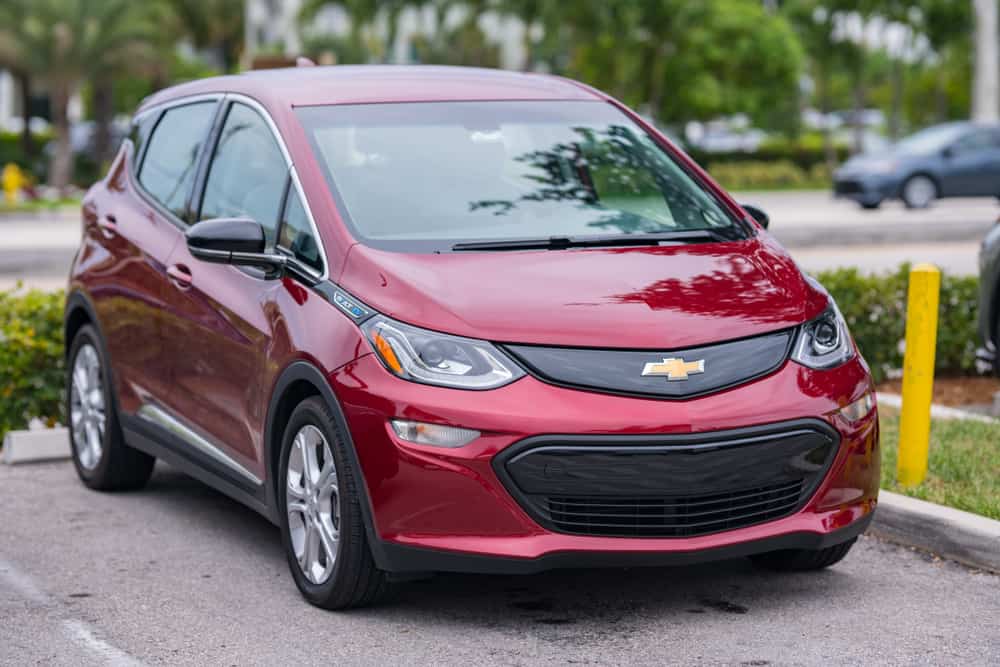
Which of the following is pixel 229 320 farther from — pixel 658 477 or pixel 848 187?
pixel 848 187

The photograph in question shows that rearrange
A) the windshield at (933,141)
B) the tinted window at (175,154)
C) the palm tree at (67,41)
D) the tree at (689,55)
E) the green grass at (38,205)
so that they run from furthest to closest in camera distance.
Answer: the tree at (689,55) → the palm tree at (67,41) → the green grass at (38,205) → the windshield at (933,141) → the tinted window at (175,154)

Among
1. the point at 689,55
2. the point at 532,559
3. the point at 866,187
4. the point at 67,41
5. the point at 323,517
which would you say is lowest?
the point at 689,55

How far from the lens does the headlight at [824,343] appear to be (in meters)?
5.27

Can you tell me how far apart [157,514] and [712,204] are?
8.61 ft

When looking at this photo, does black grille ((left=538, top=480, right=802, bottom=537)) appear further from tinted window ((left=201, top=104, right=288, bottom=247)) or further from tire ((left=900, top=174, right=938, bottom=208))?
tire ((left=900, top=174, right=938, bottom=208))

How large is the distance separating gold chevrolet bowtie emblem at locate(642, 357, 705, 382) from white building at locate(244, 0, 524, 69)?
37.7 metres

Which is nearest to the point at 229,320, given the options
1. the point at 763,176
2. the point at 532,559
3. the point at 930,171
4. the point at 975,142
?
the point at 532,559

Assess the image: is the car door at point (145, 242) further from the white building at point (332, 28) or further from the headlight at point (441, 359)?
the white building at point (332, 28)

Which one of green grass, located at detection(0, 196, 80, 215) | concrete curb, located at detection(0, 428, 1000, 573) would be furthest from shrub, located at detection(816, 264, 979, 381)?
green grass, located at detection(0, 196, 80, 215)

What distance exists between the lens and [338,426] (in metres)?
5.21

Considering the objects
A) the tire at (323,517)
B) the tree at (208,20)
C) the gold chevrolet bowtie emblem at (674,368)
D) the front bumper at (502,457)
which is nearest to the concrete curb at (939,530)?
the front bumper at (502,457)

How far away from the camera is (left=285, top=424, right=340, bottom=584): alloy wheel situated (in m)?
5.36

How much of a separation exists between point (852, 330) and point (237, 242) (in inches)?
187

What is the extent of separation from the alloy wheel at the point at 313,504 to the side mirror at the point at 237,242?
65 centimetres
